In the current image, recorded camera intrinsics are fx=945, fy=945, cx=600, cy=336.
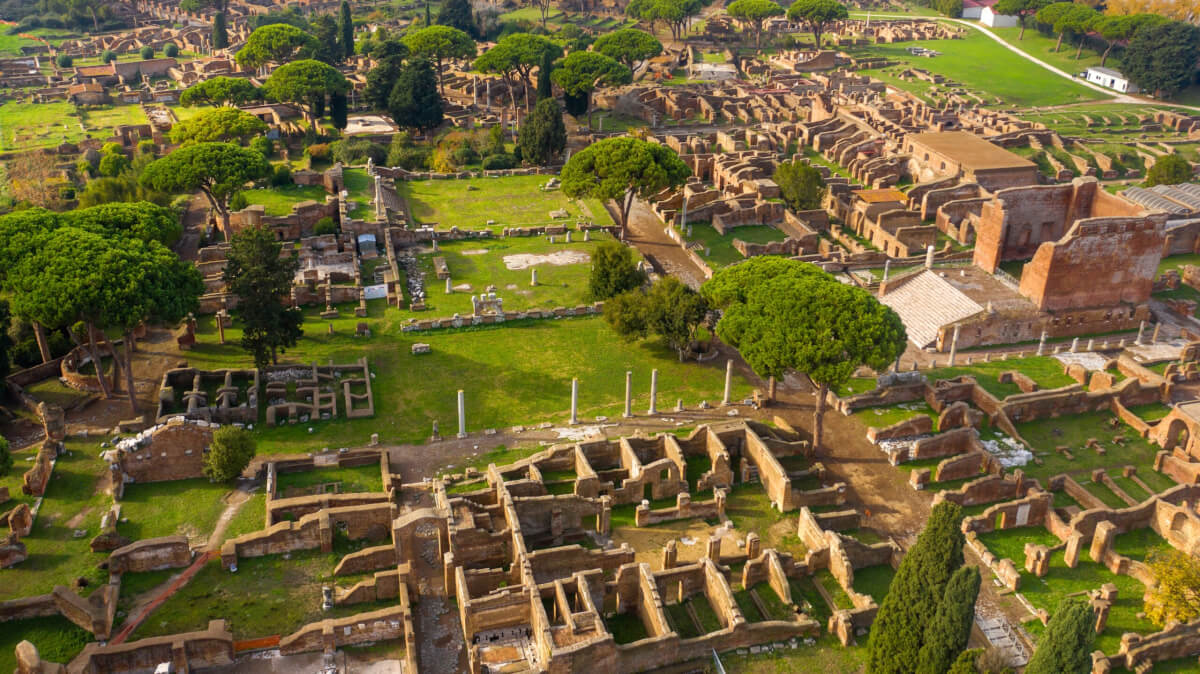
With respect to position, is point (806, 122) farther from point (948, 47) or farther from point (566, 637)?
point (566, 637)

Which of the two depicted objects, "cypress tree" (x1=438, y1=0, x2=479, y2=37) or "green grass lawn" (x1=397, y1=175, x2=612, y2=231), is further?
"cypress tree" (x1=438, y1=0, x2=479, y2=37)

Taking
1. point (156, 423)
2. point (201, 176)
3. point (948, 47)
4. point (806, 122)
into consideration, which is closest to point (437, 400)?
point (156, 423)

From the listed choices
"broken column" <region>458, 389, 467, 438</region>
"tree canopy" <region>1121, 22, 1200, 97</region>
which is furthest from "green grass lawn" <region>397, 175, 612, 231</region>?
"tree canopy" <region>1121, 22, 1200, 97</region>

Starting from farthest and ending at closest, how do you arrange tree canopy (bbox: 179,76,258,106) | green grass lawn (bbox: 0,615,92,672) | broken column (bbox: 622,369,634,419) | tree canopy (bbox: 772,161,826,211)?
tree canopy (bbox: 179,76,258,106), tree canopy (bbox: 772,161,826,211), broken column (bbox: 622,369,634,419), green grass lawn (bbox: 0,615,92,672)

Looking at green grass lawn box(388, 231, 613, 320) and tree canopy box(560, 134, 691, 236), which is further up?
tree canopy box(560, 134, 691, 236)

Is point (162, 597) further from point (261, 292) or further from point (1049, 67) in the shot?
point (1049, 67)

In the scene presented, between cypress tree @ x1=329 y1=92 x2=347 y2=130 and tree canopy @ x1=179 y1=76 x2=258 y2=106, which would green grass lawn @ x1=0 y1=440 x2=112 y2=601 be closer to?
cypress tree @ x1=329 y1=92 x2=347 y2=130
